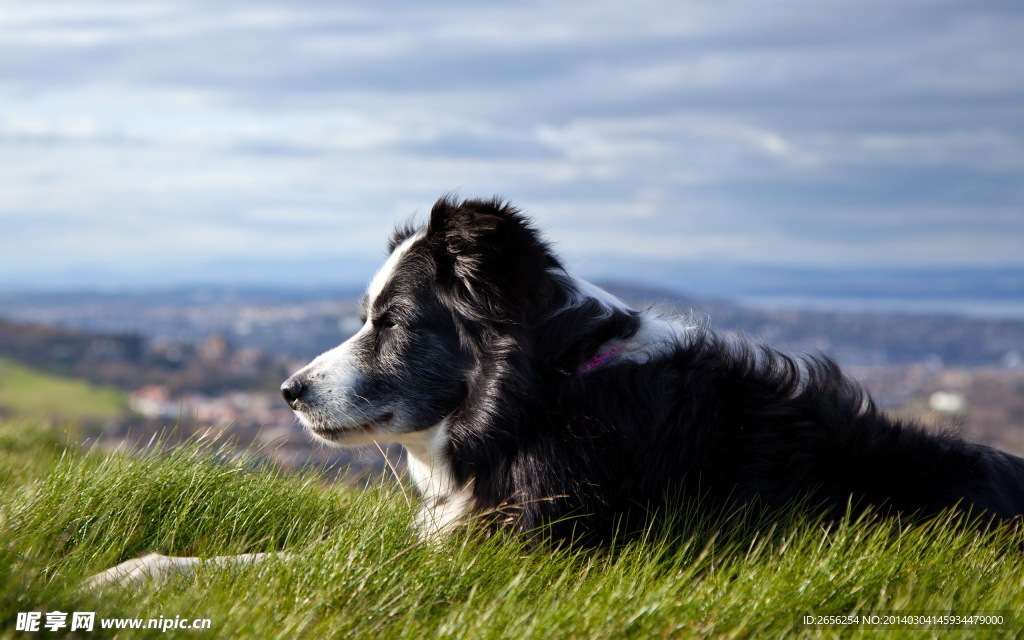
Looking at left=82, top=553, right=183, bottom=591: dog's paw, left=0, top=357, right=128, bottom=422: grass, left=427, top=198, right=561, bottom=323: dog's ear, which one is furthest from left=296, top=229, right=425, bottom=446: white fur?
left=0, top=357, right=128, bottom=422: grass

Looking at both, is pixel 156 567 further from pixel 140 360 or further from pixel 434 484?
pixel 140 360

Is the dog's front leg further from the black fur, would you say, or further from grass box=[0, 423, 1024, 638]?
the black fur

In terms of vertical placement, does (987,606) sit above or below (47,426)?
above

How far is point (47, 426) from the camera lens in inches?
335

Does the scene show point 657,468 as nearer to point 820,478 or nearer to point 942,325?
point 820,478

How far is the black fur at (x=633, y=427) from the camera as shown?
350 cm

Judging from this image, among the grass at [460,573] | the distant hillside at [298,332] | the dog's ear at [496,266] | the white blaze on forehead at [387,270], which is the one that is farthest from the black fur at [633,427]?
the distant hillside at [298,332]

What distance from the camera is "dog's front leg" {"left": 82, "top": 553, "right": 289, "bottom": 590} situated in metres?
3.02

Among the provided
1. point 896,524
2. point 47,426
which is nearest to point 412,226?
point 896,524

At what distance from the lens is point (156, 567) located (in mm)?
3184

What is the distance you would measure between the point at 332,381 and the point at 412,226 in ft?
3.13

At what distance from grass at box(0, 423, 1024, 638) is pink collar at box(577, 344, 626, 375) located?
2.36 feet

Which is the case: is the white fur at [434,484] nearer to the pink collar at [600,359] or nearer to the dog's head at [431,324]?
the dog's head at [431,324]

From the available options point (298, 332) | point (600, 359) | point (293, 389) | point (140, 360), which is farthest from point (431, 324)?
point (298, 332)
